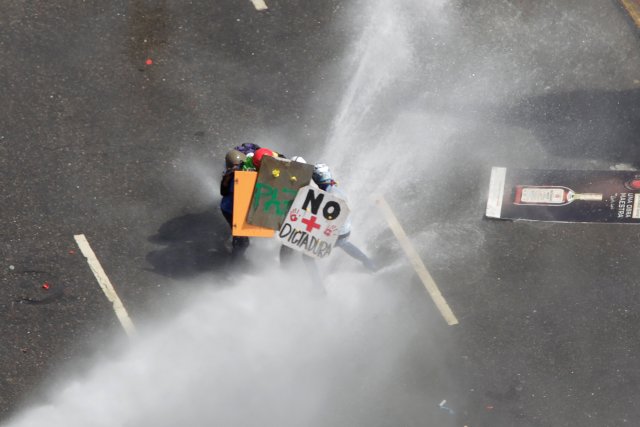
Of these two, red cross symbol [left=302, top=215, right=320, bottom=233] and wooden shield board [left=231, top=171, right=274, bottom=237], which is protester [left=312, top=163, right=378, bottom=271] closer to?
red cross symbol [left=302, top=215, right=320, bottom=233]

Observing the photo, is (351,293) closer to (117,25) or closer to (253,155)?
(253,155)

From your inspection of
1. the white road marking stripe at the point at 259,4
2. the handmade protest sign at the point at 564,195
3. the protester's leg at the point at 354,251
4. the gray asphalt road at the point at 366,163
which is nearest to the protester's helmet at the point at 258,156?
the protester's leg at the point at 354,251

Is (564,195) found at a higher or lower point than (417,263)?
higher

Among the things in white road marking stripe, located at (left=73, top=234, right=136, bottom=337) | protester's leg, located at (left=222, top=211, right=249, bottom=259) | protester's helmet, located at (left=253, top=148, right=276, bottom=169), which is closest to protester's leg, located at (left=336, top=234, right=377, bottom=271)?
protester's leg, located at (left=222, top=211, right=249, bottom=259)

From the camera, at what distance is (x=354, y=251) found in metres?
11.6

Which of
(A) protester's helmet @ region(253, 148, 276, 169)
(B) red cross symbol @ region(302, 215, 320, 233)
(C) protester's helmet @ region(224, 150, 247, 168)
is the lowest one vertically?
(B) red cross symbol @ region(302, 215, 320, 233)

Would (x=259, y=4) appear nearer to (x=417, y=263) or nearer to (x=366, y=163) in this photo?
(x=366, y=163)

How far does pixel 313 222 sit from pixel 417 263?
1.90 m

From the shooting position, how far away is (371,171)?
1267 centimetres

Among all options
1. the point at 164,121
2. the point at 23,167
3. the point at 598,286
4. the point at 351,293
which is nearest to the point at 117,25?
the point at 164,121

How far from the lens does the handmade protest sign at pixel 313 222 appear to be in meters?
10.6

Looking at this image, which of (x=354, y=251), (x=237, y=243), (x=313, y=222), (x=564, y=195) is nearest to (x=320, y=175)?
(x=313, y=222)

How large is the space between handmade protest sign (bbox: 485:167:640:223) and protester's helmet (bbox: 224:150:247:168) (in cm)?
334

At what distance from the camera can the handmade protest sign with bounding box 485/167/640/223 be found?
497 inches
